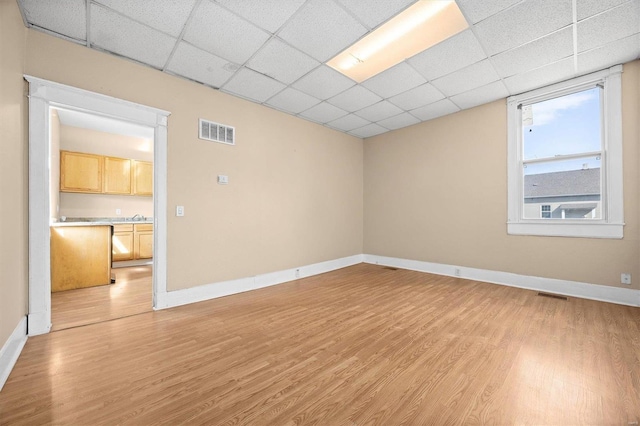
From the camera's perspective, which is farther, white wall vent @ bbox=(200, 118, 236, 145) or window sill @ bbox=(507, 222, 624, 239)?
white wall vent @ bbox=(200, 118, 236, 145)

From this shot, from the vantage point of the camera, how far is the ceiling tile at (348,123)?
4812 mm

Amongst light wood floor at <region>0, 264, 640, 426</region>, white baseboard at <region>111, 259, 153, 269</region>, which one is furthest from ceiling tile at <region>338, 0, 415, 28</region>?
white baseboard at <region>111, 259, 153, 269</region>

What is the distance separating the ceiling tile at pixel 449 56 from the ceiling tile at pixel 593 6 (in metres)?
0.78

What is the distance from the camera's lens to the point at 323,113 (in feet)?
15.0

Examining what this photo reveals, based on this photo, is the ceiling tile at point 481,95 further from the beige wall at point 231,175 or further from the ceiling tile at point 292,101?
the beige wall at point 231,175

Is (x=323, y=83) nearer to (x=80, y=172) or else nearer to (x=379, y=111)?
(x=379, y=111)

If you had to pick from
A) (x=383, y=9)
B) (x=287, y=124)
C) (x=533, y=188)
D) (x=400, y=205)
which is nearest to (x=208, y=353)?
(x=383, y=9)

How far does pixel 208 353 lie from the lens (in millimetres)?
2072

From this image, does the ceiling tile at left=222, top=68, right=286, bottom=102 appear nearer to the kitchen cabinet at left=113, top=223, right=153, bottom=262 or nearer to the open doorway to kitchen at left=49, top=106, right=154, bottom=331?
the open doorway to kitchen at left=49, top=106, right=154, bottom=331

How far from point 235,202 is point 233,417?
286 cm

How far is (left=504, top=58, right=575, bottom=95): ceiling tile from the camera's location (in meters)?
3.16

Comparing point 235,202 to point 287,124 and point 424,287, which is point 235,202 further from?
point 424,287

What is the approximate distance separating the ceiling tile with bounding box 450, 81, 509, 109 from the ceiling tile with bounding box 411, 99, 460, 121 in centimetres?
11

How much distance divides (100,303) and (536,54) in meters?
6.21
